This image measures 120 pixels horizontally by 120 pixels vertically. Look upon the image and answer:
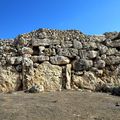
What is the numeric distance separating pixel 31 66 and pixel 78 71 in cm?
193

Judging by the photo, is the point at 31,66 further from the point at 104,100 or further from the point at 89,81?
the point at 104,100

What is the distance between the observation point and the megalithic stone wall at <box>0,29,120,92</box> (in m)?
11.6

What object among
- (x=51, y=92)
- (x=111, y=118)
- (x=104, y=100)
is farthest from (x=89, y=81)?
(x=111, y=118)

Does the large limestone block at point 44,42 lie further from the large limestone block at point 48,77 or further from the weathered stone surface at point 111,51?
the weathered stone surface at point 111,51

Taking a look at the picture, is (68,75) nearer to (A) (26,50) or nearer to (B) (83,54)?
(B) (83,54)

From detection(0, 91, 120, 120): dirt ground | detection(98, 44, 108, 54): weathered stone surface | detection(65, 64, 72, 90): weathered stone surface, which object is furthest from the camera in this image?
detection(98, 44, 108, 54): weathered stone surface

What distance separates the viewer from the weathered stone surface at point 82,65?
1182 cm

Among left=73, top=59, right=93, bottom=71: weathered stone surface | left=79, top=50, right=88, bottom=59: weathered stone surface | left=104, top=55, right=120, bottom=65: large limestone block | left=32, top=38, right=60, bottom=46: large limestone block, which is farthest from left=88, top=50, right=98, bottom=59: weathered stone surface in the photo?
left=32, top=38, right=60, bottom=46: large limestone block

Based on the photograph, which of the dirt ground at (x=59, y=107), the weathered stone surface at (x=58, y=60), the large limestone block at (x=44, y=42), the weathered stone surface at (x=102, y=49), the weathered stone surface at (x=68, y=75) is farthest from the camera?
the weathered stone surface at (x=102, y=49)

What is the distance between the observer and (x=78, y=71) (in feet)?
39.0

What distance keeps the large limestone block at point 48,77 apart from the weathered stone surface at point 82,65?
72cm

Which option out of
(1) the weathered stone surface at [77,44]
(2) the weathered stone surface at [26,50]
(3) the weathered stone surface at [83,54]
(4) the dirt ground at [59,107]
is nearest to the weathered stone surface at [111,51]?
(3) the weathered stone surface at [83,54]

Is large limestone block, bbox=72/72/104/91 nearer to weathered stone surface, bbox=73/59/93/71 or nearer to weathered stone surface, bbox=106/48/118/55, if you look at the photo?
weathered stone surface, bbox=73/59/93/71

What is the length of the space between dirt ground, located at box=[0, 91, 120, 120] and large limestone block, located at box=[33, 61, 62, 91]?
1.21 meters
